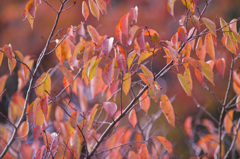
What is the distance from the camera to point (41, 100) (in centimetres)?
103

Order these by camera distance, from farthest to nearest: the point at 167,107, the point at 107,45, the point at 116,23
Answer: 1. the point at 116,23
2. the point at 167,107
3. the point at 107,45

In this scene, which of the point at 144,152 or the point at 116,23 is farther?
the point at 116,23

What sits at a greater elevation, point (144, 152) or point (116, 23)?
point (116, 23)

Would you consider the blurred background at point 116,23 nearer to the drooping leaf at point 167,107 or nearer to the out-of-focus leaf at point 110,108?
the drooping leaf at point 167,107

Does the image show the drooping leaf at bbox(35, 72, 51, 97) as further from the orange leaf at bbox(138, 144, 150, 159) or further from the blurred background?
the blurred background

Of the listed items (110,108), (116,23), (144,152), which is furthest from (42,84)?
(116,23)

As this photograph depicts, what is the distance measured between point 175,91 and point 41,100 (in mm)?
2540

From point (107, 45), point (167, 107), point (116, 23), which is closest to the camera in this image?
point (107, 45)

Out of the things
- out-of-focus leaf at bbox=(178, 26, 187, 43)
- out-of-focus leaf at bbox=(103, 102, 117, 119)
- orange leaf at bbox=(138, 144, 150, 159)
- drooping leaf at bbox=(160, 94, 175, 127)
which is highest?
out-of-focus leaf at bbox=(178, 26, 187, 43)

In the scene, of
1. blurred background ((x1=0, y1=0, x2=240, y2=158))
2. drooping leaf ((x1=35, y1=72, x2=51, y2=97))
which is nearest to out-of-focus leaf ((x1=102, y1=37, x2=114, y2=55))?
drooping leaf ((x1=35, y1=72, x2=51, y2=97))

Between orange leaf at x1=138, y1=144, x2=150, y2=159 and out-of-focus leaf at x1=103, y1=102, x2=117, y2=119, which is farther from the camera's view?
orange leaf at x1=138, y1=144, x2=150, y2=159

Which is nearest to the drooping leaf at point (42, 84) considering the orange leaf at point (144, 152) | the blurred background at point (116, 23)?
the orange leaf at point (144, 152)

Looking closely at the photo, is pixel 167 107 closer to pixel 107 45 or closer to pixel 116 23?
pixel 107 45

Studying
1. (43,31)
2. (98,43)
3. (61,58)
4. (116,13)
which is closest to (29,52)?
(43,31)
